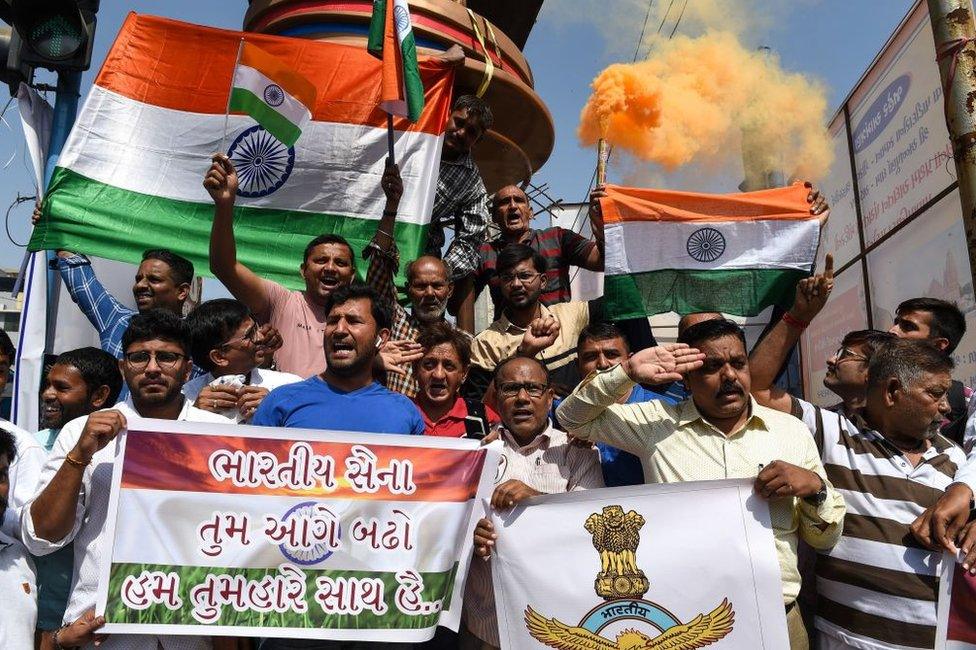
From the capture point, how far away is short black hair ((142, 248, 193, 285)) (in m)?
4.84

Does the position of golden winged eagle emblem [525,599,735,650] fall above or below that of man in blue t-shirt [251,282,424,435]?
below

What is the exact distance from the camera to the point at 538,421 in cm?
374

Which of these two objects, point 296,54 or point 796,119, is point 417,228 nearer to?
point 296,54

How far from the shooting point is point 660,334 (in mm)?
23500

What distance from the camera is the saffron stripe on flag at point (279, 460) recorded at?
10.3 ft

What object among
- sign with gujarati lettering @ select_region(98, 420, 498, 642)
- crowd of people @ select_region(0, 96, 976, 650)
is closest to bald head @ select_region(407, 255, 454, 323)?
crowd of people @ select_region(0, 96, 976, 650)

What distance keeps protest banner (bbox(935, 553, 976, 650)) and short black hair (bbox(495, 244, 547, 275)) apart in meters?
2.86

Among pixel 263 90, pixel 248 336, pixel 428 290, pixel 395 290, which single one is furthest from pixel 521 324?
pixel 263 90

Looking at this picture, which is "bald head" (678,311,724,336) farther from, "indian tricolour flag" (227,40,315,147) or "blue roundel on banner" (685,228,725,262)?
"indian tricolour flag" (227,40,315,147)

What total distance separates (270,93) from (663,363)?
339cm

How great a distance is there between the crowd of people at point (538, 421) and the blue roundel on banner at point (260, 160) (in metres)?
1.01

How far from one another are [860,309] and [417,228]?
5928 mm

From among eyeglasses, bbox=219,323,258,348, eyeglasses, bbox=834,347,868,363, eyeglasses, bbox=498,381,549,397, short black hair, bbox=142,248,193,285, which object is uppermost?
short black hair, bbox=142,248,193,285

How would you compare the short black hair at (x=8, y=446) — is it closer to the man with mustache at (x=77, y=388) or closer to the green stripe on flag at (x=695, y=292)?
the man with mustache at (x=77, y=388)
